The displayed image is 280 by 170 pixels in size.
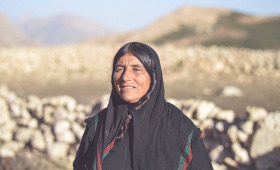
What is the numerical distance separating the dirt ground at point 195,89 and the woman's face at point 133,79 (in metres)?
4.34

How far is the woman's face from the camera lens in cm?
Result: 182

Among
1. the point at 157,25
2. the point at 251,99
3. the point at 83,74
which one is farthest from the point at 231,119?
the point at 157,25

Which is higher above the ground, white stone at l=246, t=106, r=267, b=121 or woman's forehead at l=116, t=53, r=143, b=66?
woman's forehead at l=116, t=53, r=143, b=66

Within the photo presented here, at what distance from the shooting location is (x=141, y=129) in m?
1.77

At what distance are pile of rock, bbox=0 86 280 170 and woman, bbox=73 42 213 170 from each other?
6.92ft

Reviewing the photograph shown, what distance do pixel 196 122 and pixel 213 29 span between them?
15830 millimetres

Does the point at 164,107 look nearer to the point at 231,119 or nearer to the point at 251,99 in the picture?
the point at 231,119

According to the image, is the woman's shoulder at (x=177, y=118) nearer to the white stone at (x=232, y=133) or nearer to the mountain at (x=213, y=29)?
the white stone at (x=232, y=133)

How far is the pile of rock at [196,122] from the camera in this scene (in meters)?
3.54

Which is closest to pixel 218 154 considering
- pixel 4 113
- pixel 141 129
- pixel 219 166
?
pixel 219 166

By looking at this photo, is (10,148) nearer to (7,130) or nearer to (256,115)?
(7,130)

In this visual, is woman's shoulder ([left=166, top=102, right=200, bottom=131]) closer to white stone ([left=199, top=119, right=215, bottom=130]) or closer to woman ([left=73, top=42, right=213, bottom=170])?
woman ([left=73, top=42, right=213, bottom=170])

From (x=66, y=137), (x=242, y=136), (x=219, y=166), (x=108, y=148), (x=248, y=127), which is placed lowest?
(x=219, y=166)

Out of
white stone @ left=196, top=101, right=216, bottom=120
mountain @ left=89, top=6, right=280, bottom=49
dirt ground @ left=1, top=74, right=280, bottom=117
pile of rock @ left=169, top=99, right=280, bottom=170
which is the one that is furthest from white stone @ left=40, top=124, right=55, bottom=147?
mountain @ left=89, top=6, right=280, bottom=49
